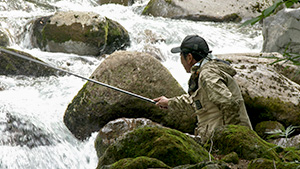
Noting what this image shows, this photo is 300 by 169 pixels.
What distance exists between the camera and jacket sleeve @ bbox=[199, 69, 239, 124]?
375 centimetres

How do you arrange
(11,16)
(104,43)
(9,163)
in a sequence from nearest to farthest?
(9,163)
(104,43)
(11,16)

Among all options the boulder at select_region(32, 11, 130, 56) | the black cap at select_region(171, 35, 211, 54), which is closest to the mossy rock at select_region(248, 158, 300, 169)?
the black cap at select_region(171, 35, 211, 54)

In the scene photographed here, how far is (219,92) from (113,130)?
9.18ft

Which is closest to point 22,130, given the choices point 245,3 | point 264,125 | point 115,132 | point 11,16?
point 115,132

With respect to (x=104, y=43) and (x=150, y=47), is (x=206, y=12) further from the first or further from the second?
(x=104, y=43)

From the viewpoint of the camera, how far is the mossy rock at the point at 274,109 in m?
6.60

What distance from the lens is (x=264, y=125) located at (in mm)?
6488

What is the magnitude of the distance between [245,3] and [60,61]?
11.2 metres

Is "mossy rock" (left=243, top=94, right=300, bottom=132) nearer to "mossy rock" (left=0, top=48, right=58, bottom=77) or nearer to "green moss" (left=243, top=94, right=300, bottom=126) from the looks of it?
"green moss" (left=243, top=94, right=300, bottom=126)

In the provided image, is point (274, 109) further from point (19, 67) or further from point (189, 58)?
point (19, 67)

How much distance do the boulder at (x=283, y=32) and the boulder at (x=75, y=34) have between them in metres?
5.06

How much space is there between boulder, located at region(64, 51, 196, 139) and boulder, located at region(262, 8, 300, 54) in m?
4.98

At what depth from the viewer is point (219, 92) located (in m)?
3.75

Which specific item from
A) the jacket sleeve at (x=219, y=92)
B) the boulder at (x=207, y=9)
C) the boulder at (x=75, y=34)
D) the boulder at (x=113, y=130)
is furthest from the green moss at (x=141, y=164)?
the boulder at (x=207, y=9)
